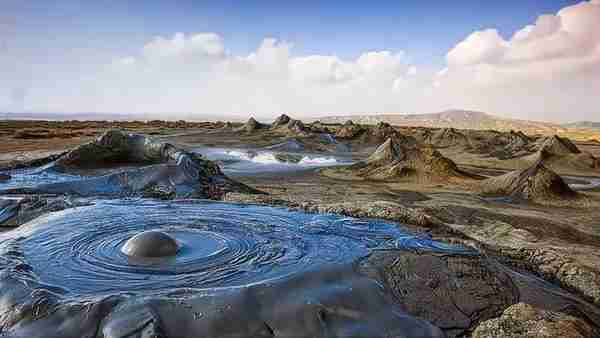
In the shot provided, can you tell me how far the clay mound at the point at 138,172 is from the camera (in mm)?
6812

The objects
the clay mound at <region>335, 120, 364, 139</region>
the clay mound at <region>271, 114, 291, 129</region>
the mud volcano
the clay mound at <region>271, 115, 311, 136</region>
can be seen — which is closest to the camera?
the mud volcano

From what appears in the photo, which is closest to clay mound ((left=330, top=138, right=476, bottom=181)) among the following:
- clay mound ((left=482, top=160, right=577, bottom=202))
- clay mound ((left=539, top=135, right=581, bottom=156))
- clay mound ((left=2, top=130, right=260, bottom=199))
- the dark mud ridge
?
clay mound ((left=482, top=160, right=577, bottom=202))

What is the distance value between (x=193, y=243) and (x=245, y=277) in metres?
1.08

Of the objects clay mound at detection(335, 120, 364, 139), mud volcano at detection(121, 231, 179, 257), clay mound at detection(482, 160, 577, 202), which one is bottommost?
clay mound at detection(482, 160, 577, 202)

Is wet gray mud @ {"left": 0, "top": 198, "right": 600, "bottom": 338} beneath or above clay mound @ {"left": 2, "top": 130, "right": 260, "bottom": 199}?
beneath

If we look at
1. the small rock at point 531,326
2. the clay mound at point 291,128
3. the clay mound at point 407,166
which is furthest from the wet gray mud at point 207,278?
the clay mound at point 291,128

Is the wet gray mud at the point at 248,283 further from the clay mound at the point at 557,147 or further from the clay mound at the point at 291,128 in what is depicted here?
the clay mound at the point at 291,128

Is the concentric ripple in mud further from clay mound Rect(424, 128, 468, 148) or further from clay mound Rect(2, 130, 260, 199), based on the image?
clay mound Rect(424, 128, 468, 148)

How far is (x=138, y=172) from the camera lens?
7316 mm

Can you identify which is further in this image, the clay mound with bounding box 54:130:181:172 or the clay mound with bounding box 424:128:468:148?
the clay mound with bounding box 424:128:468:148

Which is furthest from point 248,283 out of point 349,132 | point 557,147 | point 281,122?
point 281,122

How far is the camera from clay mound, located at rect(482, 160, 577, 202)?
9.58 m

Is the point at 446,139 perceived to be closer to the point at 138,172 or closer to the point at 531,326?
the point at 138,172

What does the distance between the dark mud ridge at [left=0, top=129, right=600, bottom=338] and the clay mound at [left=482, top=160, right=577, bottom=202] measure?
5585 millimetres
